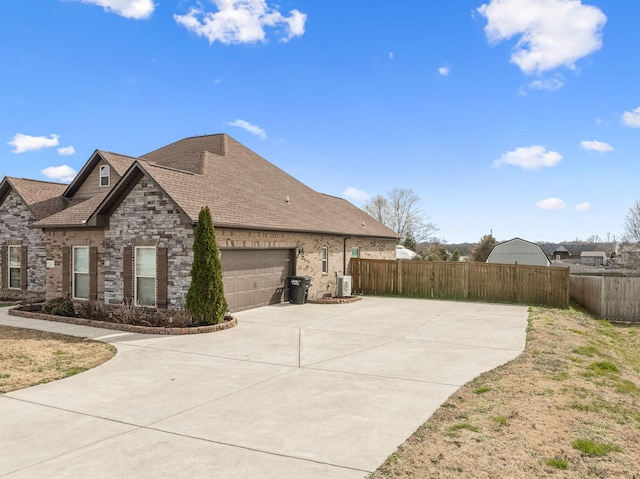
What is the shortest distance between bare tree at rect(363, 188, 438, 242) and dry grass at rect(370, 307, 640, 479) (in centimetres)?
4845

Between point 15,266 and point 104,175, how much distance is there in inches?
243

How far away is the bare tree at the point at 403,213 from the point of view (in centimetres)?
5669

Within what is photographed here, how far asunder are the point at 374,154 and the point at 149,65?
21313 mm

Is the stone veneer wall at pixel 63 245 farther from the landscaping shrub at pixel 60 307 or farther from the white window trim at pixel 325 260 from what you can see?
the white window trim at pixel 325 260

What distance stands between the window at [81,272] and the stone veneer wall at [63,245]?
21cm

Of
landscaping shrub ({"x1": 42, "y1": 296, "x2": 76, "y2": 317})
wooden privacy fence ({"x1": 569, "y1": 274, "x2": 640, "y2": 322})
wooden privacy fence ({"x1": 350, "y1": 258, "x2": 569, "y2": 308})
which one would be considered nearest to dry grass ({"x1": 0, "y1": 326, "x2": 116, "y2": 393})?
landscaping shrub ({"x1": 42, "y1": 296, "x2": 76, "y2": 317})

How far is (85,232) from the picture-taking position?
15.1 m

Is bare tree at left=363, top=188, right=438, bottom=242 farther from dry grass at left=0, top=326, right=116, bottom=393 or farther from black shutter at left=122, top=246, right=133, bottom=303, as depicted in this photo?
dry grass at left=0, top=326, right=116, bottom=393

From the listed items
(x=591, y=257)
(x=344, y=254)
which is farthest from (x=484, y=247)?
(x=591, y=257)

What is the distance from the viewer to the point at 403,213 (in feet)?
187

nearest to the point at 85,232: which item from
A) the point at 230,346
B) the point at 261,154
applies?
the point at 230,346

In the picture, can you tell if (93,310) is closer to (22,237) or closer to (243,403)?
(22,237)

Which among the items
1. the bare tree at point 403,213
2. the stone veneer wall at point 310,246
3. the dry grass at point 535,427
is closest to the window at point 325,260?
the stone veneer wall at point 310,246

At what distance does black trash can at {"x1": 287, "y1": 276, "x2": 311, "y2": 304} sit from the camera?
56.7 ft
